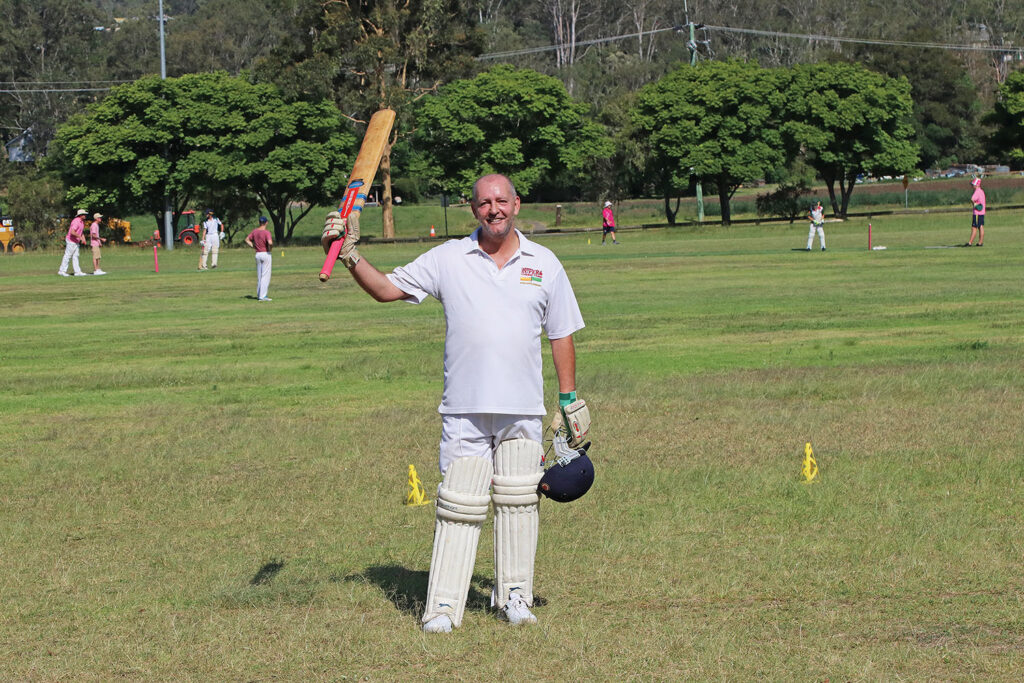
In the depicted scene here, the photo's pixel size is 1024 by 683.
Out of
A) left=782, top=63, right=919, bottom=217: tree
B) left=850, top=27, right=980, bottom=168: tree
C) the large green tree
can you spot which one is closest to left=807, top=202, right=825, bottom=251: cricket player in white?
left=782, top=63, right=919, bottom=217: tree

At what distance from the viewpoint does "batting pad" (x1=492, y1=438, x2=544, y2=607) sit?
23.1 ft

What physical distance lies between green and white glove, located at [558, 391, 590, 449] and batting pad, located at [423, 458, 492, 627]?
51 centimetres

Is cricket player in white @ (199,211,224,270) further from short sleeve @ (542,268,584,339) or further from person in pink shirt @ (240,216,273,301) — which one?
short sleeve @ (542,268,584,339)

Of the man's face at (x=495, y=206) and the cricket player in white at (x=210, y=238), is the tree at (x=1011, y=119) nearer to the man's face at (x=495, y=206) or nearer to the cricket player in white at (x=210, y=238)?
the cricket player in white at (x=210, y=238)

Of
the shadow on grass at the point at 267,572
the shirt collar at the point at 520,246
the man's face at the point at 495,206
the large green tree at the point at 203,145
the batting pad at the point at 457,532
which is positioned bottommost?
the shadow on grass at the point at 267,572

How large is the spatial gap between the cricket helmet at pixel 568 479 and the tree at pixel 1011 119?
83.0m

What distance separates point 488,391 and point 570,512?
3.18 m

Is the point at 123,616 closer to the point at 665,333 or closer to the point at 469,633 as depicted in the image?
the point at 469,633

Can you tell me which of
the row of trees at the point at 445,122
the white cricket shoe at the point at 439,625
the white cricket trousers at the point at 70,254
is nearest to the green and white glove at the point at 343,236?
the white cricket shoe at the point at 439,625

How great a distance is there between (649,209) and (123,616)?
93555 millimetres

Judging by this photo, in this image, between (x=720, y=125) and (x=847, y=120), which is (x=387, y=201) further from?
(x=847, y=120)

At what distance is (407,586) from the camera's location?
26.1 feet

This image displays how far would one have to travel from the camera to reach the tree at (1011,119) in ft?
273

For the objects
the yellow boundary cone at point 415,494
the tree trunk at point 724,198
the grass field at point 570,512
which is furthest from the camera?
the tree trunk at point 724,198
